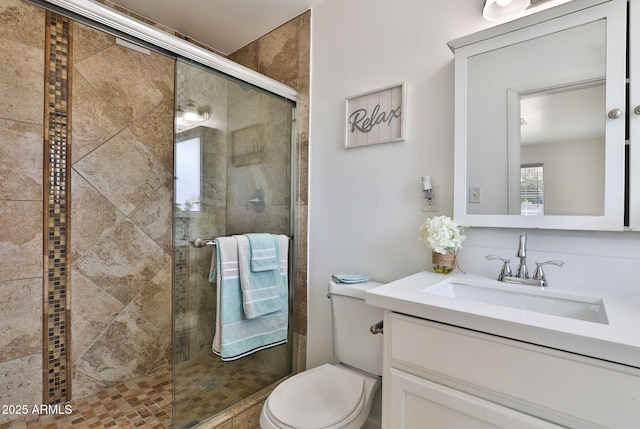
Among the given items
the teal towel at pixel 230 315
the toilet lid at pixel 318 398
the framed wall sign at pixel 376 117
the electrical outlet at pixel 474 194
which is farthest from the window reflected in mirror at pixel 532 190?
the teal towel at pixel 230 315

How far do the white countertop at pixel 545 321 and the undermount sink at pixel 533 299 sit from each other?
0.07 ft

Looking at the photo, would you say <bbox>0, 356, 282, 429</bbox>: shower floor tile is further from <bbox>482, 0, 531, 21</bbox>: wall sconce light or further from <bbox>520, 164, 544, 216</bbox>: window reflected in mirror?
<bbox>482, 0, 531, 21</bbox>: wall sconce light

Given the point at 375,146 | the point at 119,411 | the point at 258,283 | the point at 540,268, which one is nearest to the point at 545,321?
the point at 540,268

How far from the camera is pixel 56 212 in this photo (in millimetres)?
1756

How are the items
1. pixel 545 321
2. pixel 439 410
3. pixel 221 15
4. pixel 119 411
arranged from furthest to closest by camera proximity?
pixel 221 15, pixel 119 411, pixel 439 410, pixel 545 321

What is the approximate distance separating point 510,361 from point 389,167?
3.28ft

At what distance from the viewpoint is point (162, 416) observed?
5.61ft

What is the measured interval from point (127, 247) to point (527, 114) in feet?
7.30

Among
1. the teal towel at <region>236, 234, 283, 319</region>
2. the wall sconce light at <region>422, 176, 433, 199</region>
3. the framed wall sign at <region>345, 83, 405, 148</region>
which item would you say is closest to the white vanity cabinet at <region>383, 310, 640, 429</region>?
the wall sconce light at <region>422, 176, 433, 199</region>

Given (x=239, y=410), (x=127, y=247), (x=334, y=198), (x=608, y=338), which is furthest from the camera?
(x=127, y=247)

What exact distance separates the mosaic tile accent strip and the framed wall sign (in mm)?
1559

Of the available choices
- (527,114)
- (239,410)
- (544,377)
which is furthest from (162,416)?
(527,114)

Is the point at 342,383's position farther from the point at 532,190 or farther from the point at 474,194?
the point at 532,190

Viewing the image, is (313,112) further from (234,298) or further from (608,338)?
(608,338)
